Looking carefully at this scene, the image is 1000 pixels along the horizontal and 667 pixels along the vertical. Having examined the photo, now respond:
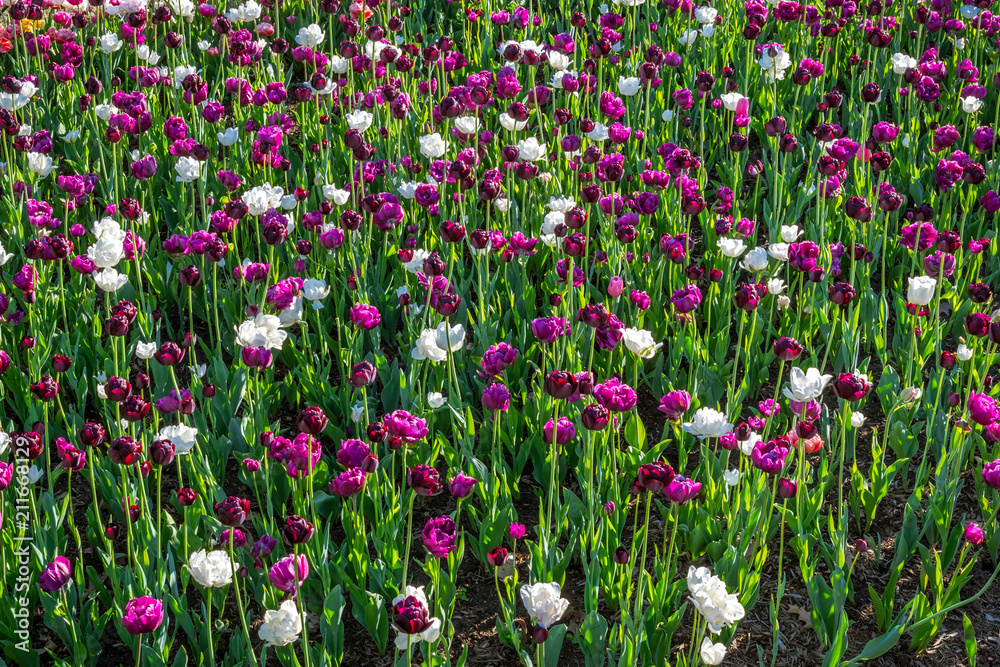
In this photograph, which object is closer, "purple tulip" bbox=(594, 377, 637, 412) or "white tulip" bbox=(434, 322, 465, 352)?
"purple tulip" bbox=(594, 377, 637, 412)

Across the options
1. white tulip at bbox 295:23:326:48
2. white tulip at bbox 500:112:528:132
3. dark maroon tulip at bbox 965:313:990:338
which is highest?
white tulip at bbox 295:23:326:48

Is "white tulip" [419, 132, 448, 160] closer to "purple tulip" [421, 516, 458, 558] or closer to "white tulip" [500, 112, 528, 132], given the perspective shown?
"white tulip" [500, 112, 528, 132]

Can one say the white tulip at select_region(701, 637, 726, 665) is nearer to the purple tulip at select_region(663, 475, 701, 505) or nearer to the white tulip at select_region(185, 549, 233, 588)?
the purple tulip at select_region(663, 475, 701, 505)

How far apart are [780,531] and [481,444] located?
943mm

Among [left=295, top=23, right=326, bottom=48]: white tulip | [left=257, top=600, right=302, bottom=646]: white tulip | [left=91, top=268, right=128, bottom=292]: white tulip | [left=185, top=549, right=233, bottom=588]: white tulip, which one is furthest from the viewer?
[left=295, top=23, right=326, bottom=48]: white tulip

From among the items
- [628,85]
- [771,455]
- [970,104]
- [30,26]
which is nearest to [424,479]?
[771,455]

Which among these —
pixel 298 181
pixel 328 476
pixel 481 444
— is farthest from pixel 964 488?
pixel 298 181

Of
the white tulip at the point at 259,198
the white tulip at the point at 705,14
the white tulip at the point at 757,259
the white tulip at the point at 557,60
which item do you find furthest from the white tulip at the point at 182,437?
the white tulip at the point at 705,14

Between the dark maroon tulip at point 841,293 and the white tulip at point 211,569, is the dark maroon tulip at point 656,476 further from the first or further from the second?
the dark maroon tulip at point 841,293

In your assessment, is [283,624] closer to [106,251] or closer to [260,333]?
[260,333]

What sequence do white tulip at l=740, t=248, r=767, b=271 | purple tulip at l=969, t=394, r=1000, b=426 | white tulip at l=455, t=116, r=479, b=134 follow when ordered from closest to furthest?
purple tulip at l=969, t=394, r=1000, b=426, white tulip at l=740, t=248, r=767, b=271, white tulip at l=455, t=116, r=479, b=134

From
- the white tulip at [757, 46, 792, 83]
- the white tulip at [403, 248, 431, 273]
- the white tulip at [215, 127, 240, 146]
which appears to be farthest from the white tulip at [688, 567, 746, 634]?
the white tulip at [757, 46, 792, 83]

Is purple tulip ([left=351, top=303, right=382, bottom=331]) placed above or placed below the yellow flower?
below

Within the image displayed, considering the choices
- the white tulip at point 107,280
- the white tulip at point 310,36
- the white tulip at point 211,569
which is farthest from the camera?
the white tulip at point 310,36
